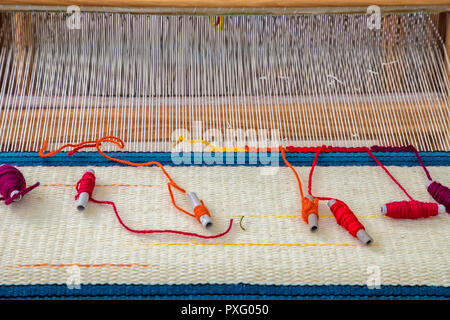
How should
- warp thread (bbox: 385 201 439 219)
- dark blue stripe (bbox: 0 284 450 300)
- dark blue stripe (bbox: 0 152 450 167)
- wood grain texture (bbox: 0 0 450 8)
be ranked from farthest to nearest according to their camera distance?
wood grain texture (bbox: 0 0 450 8), dark blue stripe (bbox: 0 152 450 167), warp thread (bbox: 385 201 439 219), dark blue stripe (bbox: 0 284 450 300)

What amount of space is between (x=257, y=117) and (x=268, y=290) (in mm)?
591

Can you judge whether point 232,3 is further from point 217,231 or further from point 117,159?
point 217,231

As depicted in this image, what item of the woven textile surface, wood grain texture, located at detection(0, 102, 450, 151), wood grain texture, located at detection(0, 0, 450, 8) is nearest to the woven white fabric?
the woven textile surface

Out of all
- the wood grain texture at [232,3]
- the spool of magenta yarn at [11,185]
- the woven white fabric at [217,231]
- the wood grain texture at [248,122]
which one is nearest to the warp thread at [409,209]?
the woven white fabric at [217,231]

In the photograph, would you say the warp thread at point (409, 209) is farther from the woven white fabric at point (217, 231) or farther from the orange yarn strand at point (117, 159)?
the orange yarn strand at point (117, 159)

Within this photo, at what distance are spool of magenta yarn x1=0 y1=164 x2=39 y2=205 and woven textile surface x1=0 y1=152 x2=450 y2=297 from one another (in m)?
0.04

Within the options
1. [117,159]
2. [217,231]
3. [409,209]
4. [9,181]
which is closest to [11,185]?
[9,181]

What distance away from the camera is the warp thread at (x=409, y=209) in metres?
1.08

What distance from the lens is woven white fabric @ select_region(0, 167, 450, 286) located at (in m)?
0.99

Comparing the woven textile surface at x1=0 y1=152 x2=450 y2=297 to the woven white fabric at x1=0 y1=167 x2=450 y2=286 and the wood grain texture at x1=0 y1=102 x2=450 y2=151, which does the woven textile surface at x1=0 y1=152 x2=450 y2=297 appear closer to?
the woven white fabric at x1=0 y1=167 x2=450 y2=286

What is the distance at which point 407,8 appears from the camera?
54.4 inches

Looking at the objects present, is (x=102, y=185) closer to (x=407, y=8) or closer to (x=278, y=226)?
(x=278, y=226)

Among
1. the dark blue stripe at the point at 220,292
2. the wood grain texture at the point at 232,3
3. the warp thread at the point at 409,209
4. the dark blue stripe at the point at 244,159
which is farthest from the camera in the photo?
the wood grain texture at the point at 232,3
